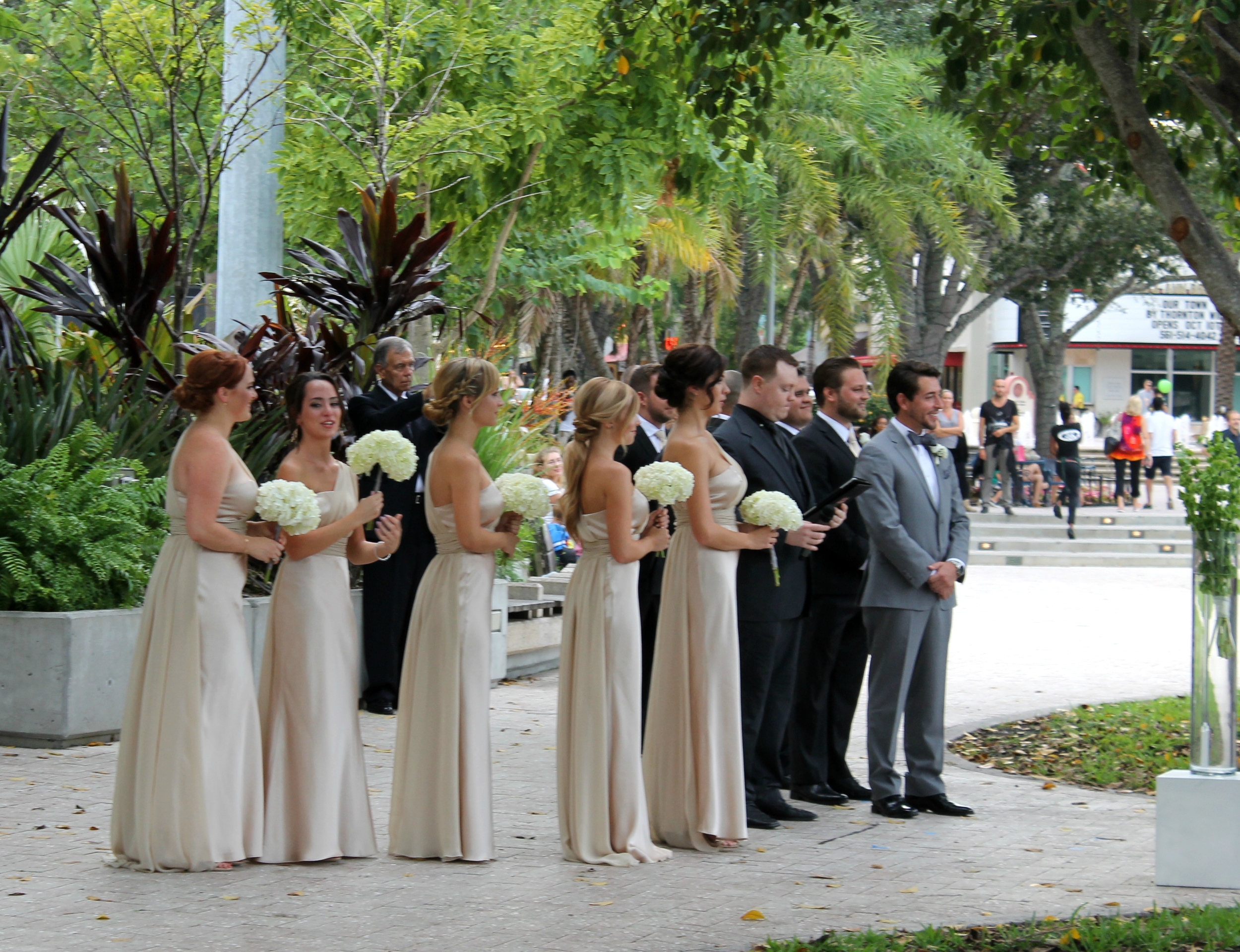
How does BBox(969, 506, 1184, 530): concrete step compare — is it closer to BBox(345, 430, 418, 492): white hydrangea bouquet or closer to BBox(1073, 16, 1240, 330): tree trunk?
BBox(1073, 16, 1240, 330): tree trunk

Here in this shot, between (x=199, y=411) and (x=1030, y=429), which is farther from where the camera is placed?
(x=1030, y=429)

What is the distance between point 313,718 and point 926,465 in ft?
11.0

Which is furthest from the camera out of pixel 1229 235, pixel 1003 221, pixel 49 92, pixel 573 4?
pixel 1003 221

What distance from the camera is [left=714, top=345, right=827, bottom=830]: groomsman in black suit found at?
7.23m

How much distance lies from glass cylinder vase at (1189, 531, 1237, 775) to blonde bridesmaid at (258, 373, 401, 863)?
3.38 meters

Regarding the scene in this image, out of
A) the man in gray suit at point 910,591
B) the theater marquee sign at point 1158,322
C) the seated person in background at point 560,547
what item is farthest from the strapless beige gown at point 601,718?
the theater marquee sign at point 1158,322

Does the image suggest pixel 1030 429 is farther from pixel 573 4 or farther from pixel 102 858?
pixel 102 858

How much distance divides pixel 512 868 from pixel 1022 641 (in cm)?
961

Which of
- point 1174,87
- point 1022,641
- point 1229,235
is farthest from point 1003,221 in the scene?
point 1174,87

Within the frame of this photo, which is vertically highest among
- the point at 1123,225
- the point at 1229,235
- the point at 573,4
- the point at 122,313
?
the point at 1123,225

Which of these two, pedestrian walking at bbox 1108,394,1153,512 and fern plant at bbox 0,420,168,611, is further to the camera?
pedestrian walking at bbox 1108,394,1153,512

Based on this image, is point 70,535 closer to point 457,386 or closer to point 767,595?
point 457,386

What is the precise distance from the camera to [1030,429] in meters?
43.1

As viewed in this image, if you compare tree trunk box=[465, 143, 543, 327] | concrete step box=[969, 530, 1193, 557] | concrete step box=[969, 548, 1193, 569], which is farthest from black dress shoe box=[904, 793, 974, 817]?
concrete step box=[969, 530, 1193, 557]
